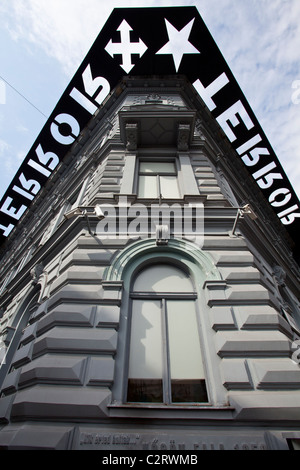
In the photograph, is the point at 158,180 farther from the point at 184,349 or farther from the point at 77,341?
the point at 77,341

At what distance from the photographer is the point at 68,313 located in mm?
4750

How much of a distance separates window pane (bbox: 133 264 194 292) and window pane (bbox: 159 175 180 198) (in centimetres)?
301

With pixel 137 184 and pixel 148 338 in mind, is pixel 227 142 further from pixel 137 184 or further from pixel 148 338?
pixel 148 338

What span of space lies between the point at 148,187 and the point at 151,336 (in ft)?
16.8

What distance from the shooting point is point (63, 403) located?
3.68 meters

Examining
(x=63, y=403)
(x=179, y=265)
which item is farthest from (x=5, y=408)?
(x=179, y=265)

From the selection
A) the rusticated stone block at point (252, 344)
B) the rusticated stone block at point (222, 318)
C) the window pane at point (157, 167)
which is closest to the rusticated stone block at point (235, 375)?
the rusticated stone block at point (252, 344)

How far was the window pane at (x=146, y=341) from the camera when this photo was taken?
177 inches

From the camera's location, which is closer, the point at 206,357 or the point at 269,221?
the point at 206,357

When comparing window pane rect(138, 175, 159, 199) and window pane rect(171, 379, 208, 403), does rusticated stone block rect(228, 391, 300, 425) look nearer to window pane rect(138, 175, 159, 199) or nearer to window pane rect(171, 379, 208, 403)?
window pane rect(171, 379, 208, 403)

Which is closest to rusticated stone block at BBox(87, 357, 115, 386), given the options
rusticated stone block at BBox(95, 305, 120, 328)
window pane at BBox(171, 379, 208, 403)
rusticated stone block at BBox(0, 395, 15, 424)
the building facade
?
the building facade

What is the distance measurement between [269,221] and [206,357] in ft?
55.0
